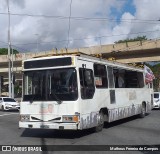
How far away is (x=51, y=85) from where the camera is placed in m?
13.3

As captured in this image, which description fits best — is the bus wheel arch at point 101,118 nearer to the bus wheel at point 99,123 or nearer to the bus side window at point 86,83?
the bus wheel at point 99,123

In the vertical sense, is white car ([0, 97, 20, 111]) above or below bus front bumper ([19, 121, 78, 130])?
above

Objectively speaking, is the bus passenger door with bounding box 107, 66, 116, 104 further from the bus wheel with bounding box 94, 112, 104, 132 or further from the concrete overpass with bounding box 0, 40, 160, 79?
the concrete overpass with bounding box 0, 40, 160, 79

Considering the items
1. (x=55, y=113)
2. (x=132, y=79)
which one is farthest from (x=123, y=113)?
(x=55, y=113)

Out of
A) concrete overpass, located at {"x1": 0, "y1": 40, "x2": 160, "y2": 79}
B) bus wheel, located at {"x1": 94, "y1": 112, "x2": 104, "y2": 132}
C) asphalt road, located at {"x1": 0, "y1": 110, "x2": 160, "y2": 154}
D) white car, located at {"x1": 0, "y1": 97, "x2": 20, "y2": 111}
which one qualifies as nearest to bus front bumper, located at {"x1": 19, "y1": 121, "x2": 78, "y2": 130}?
asphalt road, located at {"x1": 0, "y1": 110, "x2": 160, "y2": 154}

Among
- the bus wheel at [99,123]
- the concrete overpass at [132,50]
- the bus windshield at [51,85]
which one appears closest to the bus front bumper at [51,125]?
the bus windshield at [51,85]

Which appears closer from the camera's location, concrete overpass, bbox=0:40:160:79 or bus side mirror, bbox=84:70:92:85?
bus side mirror, bbox=84:70:92:85

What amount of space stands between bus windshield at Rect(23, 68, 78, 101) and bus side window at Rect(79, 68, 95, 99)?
41cm

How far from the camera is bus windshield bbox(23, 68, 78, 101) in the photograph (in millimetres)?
13039

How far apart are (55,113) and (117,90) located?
4957mm

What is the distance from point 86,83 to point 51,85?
132 cm

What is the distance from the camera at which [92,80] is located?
47.3 ft

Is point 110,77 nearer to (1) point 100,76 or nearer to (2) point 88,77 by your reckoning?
(1) point 100,76

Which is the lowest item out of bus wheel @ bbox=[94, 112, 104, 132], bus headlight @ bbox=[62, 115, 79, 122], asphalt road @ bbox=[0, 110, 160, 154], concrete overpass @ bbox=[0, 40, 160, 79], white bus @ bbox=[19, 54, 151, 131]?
asphalt road @ bbox=[0, 110, 160, 154]
